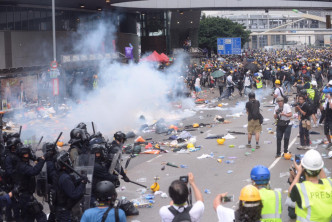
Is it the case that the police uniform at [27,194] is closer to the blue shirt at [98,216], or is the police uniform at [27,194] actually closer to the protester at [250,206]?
the blue shirt at [98,216]

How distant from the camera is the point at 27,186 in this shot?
7.93 m

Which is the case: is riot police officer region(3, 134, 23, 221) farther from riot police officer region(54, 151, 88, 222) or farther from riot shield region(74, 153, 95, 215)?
riot police officer region(54, 151, 88, 222)

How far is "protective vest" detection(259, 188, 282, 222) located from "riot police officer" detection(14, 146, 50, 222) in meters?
3.70

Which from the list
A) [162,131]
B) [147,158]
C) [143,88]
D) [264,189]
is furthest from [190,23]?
[264,189]

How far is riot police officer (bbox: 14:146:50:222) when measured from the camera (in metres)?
7.81

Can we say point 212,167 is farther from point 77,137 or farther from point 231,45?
point 231,45

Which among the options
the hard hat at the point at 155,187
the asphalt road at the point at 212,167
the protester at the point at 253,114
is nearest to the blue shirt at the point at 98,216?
the asphalt road at the point at 212,167

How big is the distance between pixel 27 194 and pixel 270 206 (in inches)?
161

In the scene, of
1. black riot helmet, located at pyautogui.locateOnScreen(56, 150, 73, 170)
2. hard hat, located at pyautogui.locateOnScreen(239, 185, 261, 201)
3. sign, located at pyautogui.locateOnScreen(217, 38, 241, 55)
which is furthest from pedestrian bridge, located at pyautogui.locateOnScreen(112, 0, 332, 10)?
hard hat, located at pyautogui.locateOnScreen(239, 185, 261, 201)

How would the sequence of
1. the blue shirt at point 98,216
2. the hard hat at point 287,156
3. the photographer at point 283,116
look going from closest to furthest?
the blue shirt at point 98,216, the photographer at point 283,116, the hard hat at point 287,156

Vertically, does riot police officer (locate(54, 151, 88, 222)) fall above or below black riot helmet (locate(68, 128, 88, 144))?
below

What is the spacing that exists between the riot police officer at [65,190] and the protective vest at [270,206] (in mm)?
2714

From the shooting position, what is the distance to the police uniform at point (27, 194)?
781 centimetres

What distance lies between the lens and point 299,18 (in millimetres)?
145500
